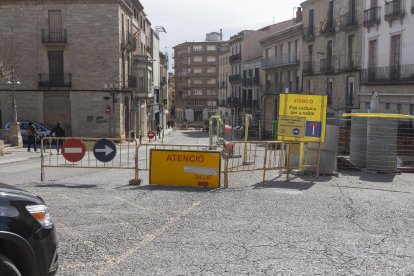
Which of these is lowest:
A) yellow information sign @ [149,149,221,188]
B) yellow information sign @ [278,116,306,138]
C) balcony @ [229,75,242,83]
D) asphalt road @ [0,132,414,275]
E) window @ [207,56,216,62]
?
asphalt road @ [0,132,414,275]

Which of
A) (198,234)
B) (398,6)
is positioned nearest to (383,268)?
(198,234)

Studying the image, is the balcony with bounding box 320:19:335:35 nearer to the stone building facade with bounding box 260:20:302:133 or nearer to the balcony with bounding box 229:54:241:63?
the stone building facade with bounding box 260:20:302:133

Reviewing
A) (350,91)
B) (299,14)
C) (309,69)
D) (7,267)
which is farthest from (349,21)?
(7,267)

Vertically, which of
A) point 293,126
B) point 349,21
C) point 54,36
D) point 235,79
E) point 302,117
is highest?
point 349,21

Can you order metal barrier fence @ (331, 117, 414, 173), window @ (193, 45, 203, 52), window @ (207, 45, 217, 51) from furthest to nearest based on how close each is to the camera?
window @ (193, 45, 203, 52) < window @ (207, 45, 217, 51) < metal barrier fence @ (331, 117, 414, 173)

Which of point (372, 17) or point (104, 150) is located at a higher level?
point (372, 17)

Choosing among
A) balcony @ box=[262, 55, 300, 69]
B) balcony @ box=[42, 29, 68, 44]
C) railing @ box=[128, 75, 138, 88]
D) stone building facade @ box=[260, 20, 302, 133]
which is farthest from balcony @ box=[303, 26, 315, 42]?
balcony @ box=[42, 29, 68, 44]

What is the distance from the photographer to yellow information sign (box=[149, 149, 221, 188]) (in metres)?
11.1

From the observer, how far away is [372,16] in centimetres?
2972

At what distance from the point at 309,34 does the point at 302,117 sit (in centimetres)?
2854

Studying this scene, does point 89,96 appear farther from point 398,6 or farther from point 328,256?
point 328,256

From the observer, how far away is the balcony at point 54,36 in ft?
113

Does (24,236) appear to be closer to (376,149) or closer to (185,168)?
(185,168)

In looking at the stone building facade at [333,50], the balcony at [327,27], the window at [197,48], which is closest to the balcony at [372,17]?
the stone building facade at [333,50]
